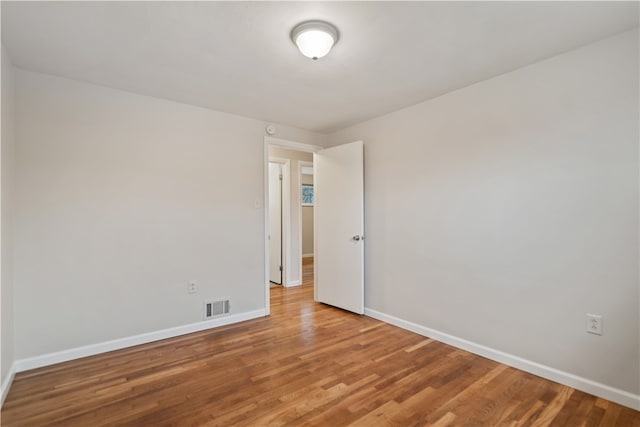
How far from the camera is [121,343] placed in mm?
2682

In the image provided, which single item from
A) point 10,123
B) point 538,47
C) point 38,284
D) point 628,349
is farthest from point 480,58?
point 38,284

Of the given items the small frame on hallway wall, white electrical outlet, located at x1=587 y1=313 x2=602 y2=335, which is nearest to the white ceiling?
white electrical outlet, located at x1=587 y1=313 x2=602 y2=335

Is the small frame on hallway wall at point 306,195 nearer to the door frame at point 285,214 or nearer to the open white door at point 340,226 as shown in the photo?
the door frame at point 285,214

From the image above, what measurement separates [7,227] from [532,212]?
380 centimetres

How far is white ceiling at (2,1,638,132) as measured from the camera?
1.66m

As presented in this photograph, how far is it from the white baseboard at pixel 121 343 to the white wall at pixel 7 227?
0.48ft

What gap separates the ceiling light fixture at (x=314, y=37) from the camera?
178 centimetres

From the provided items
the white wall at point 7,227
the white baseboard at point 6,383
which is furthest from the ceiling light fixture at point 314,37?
the white baseboard at point 6,383

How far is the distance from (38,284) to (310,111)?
9.33 feet

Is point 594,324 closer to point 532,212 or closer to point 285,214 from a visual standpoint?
point 532,212

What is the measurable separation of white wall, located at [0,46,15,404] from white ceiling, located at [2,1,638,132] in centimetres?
23

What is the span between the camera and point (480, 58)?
217cm

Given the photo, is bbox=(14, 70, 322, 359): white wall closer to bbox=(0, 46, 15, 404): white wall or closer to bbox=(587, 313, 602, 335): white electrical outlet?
bbox=(0, 46, 15, 404): white wall

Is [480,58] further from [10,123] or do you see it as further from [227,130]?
[10,123]
